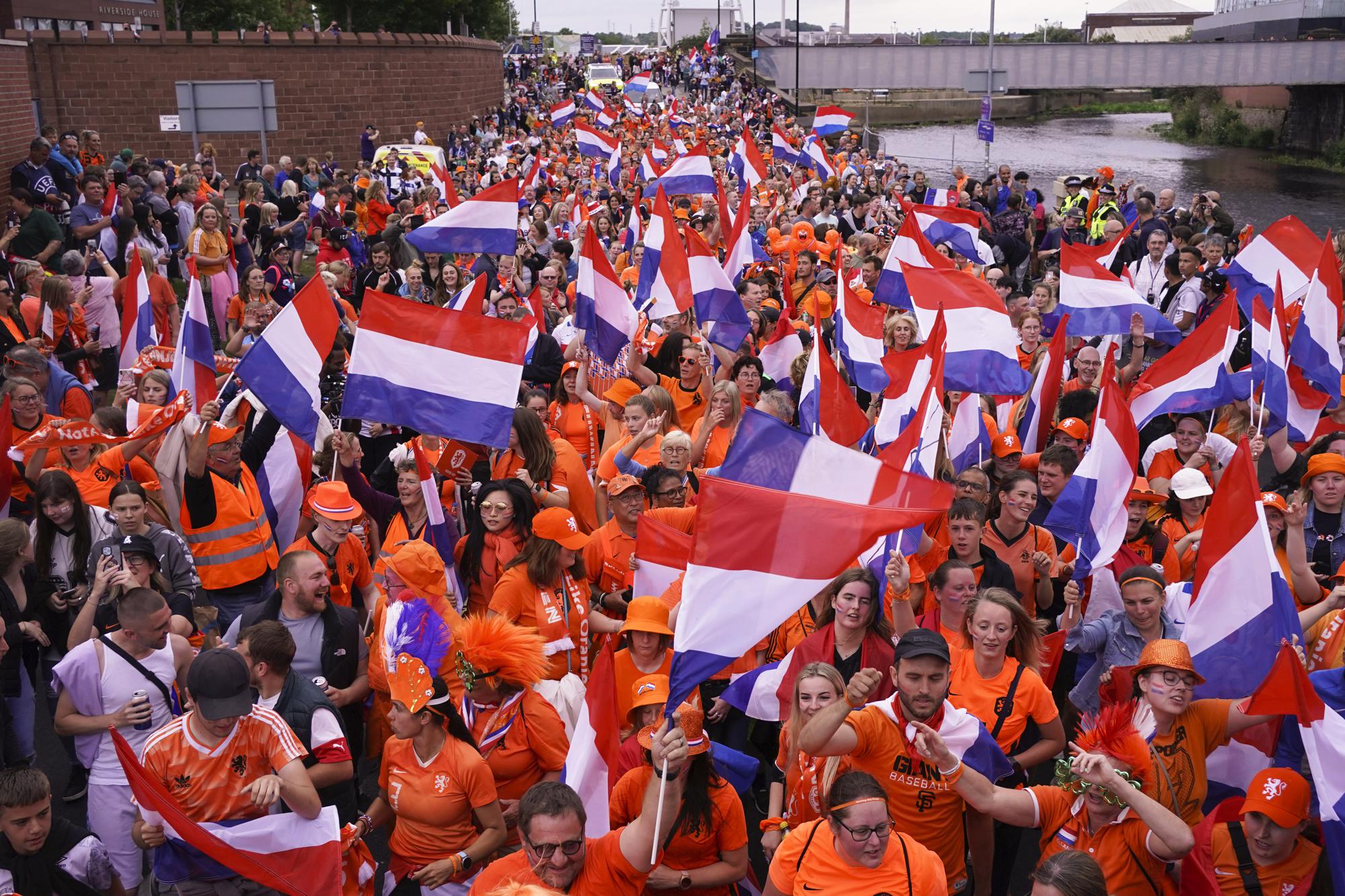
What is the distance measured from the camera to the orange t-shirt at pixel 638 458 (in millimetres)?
7277

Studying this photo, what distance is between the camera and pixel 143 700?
5.13 m

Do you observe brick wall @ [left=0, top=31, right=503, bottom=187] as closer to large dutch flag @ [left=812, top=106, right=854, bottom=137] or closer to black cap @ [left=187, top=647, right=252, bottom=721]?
large dutch flag @ [left=812, top=106, right=854, bottom=137]

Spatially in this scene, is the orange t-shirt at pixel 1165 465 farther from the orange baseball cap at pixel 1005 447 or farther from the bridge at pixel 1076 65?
the bridge at pixel 1076 65

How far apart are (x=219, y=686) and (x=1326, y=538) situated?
525cm

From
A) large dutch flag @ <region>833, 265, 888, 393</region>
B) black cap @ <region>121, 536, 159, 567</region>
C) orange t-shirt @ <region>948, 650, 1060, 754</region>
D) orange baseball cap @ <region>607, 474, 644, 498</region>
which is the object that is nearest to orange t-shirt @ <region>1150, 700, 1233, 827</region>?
orange t-shirt @ <region>948, 650, 1060, 754</region>

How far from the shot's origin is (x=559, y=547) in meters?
5.78

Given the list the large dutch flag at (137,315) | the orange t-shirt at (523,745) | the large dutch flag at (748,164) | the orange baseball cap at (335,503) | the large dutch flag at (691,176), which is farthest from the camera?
the large dutch flag at (748,164)

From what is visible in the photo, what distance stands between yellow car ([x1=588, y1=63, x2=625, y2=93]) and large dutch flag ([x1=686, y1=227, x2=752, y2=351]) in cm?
4033

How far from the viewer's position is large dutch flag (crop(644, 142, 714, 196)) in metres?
14.7

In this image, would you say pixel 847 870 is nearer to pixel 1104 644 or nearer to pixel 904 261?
pixel 1104 644

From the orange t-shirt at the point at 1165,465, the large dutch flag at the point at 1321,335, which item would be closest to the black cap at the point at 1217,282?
the large dutch flag at the point at 1321,335

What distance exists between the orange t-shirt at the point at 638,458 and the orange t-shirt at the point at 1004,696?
2680mm

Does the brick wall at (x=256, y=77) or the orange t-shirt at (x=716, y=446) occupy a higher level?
the brick wall at (x=256, y=77)

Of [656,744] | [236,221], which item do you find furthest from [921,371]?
[236,221]
